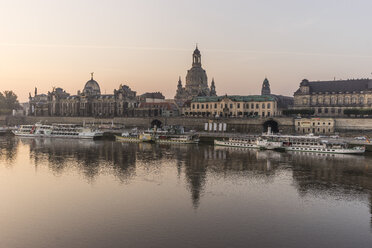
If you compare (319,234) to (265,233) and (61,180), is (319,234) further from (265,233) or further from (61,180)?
(61,180)

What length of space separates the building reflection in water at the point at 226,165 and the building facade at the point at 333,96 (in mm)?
46162

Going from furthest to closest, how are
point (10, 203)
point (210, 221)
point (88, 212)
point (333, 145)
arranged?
point (333, 145) < point (10, 203) < point (88, 212) < point (210, 221)

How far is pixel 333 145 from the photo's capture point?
2516 inches

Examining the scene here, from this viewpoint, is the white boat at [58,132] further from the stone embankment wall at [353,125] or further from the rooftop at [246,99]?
the stone embankment wall at [353,125]

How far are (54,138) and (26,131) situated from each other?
45.1ft

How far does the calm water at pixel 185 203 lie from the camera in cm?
2239

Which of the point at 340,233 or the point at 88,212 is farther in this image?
the point at 88,212

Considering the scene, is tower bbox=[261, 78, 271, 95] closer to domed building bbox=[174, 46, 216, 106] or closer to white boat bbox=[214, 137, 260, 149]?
domed building bbox=[174, 46, 216, 106]

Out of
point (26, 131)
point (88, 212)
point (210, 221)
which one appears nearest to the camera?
point (210, 221)

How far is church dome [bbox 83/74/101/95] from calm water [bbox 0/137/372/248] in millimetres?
101118


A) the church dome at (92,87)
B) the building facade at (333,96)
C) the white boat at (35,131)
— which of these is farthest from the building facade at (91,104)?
the building facade at (333,96)

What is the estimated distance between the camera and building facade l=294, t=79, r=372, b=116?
97625mm

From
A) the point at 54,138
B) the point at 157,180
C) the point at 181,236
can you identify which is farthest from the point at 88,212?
the point at 54,138

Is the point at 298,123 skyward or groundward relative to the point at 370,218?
skyward
